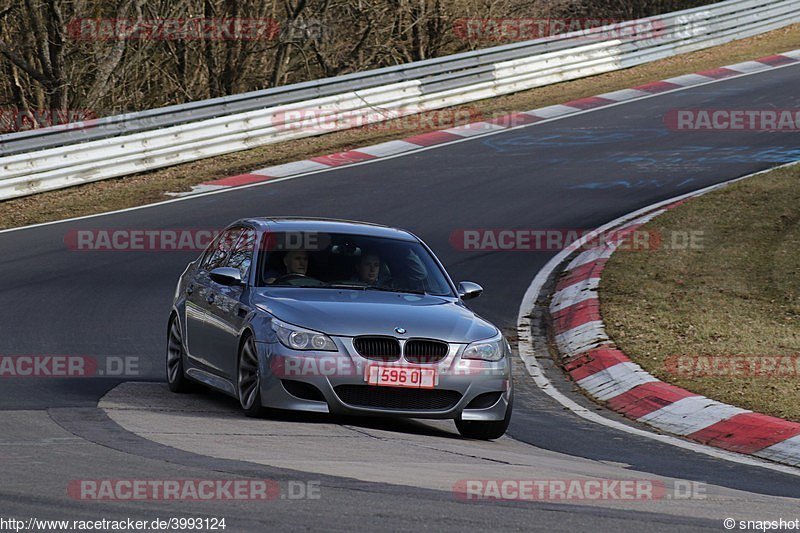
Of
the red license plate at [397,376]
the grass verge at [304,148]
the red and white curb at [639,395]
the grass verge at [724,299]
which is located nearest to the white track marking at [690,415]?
the red and white curb at [639,395]

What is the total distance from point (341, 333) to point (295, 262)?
4.34 feet

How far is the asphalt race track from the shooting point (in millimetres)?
6012

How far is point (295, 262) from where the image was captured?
9.70m

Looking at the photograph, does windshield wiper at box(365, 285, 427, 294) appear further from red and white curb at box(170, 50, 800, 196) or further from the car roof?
red and white curb at box(170, 50, 800, 196)

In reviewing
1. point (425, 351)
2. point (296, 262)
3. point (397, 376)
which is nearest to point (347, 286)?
point (296, 262)

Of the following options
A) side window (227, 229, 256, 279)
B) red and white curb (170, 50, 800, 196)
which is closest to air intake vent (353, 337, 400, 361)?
side window (227, 229, 256, 279)

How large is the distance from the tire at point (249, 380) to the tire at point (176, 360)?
3.83ft

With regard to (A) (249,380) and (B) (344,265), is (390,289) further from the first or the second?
(A) (249,380)

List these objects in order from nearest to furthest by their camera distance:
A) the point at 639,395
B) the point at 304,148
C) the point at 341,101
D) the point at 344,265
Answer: the point at 344,265 → the point at 639,395 → the point at 304,148 → the point at 341,101

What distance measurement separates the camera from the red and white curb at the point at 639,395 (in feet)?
30.0

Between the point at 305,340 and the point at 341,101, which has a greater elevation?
the point at 305,340

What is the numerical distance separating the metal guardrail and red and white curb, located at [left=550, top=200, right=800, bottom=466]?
30.1 feet

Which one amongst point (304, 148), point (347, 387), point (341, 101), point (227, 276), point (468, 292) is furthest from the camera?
point (341, 101)

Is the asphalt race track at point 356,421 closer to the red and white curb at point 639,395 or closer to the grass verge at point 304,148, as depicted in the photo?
the red and white curb at point 639,395
